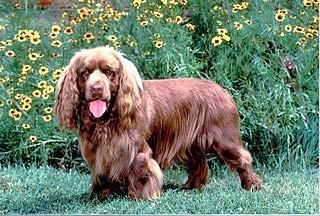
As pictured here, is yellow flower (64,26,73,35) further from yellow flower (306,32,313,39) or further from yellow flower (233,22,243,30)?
yellow flower (306,32,313,39)

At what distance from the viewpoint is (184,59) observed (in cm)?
432

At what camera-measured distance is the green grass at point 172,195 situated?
12.3 ft

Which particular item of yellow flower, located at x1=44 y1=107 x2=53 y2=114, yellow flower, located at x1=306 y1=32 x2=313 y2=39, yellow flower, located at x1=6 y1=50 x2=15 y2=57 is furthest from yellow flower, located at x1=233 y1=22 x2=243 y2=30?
yellow flower, located at x1=6 y1=50 x2=15 y2=57

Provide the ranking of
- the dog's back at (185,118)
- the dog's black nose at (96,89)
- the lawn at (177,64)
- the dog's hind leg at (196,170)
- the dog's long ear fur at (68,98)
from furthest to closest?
the lawn at (177,64) → the dog's hind leg at (196,170) → the dog's back at (185,118) → the dog's long ear fur at (68,98) → the dog's black nose at (96,89)

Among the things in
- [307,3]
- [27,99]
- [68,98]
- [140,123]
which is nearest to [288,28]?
[307,3]

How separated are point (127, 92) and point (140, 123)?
0.18 meters

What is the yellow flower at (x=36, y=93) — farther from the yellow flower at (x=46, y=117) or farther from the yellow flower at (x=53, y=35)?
the yellow flower at (x=53, y=35)

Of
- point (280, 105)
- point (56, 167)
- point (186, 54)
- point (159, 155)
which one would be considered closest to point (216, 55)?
point (186, 54)

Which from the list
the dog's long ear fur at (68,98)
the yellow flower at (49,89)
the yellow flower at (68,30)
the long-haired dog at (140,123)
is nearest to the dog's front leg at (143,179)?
the long-haired dog at (140,123)

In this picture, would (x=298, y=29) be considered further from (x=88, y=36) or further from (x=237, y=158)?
(x=88, y=36)

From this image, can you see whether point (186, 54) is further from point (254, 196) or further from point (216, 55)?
point (254, 196)

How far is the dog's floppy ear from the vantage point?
376cm

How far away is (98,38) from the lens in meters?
4.27

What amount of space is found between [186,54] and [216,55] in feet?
0.53
